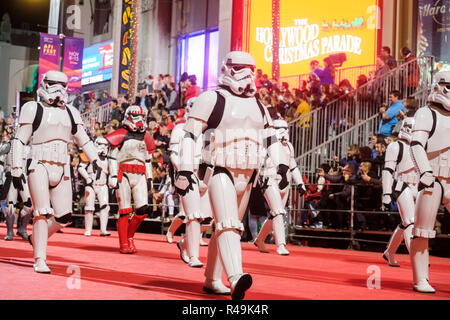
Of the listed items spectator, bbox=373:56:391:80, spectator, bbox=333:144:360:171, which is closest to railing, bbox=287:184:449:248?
spectator, bbox=333:144:360:171

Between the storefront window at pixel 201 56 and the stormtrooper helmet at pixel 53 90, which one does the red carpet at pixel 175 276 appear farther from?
the storefront window at pixel 201 56

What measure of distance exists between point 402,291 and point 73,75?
25382 mm

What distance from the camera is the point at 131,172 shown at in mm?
10766

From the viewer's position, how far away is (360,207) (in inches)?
536

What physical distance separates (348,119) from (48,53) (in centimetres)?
1686

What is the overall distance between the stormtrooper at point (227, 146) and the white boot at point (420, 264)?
178cm

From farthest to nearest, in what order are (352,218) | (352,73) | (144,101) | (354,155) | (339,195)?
(144,101) < (352,73) < (354,155) < (339,195) < (352,218)

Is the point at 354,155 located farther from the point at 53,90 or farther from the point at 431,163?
the point at 53,90

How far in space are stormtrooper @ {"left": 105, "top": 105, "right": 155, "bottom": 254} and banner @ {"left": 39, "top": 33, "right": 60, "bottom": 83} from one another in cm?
1899

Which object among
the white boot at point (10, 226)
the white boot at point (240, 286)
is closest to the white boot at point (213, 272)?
the white boot at point (240, 286)

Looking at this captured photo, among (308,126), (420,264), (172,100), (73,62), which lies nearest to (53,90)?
(420,264)

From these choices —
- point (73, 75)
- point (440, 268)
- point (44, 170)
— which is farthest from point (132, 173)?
point (73, 75)

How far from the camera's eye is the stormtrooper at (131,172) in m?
10.7

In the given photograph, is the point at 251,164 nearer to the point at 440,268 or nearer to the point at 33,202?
the point at 33,202
